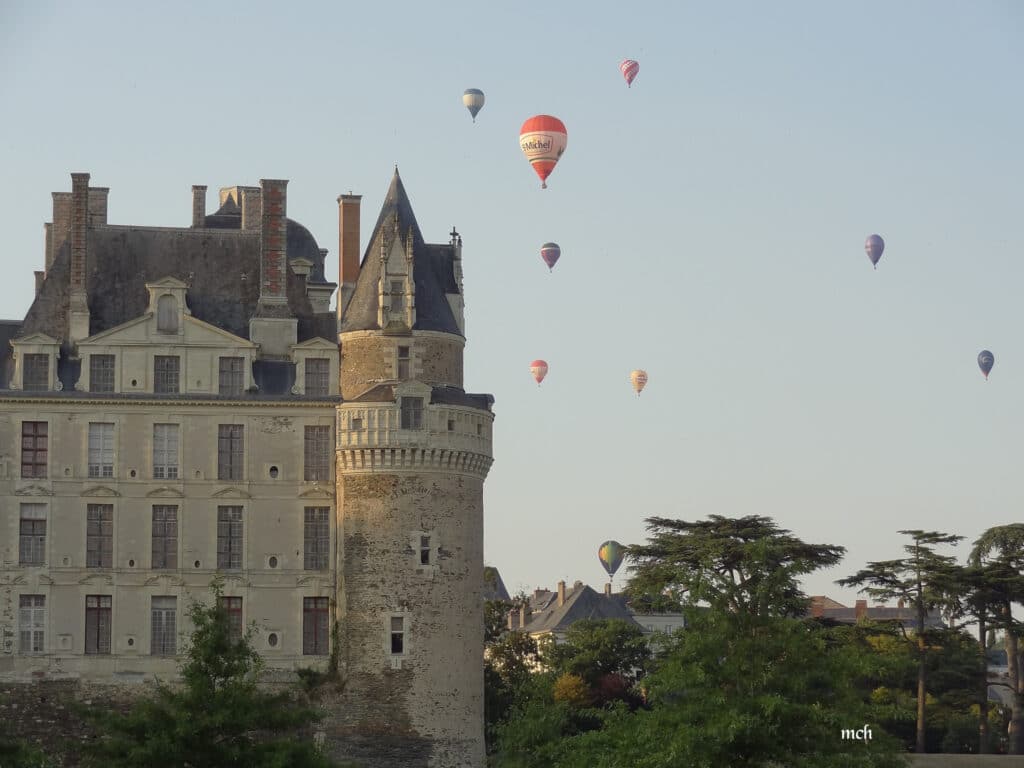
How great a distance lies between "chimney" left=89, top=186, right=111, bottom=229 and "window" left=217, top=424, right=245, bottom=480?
7405 mm

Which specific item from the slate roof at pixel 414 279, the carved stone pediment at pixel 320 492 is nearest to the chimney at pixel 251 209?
the slate roof at pixel 414 279

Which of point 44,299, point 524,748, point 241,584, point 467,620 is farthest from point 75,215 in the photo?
point 524,748

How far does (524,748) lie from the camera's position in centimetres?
5306

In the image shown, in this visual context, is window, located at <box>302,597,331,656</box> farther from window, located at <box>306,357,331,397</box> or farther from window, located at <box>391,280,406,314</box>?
window, located at <box>391,280,406,314</box>

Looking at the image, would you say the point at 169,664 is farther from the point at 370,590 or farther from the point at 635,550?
the point at 635,550

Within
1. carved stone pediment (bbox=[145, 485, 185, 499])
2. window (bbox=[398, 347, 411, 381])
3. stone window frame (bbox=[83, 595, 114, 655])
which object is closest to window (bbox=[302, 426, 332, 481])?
window (bbox=[398, 347, 411, 381])

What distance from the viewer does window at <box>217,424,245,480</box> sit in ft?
201

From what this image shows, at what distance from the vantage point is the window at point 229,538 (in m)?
61.0

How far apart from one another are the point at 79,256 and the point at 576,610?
6922cm

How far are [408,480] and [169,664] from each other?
26.1 ft

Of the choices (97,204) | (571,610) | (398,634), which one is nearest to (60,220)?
(97,204)

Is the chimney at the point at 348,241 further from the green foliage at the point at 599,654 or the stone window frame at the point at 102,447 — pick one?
the green foliage at the point at 599,654

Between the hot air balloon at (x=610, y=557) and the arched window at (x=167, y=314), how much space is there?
44.3 meters

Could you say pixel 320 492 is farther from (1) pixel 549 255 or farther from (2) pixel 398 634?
(1) pixel 549 255
